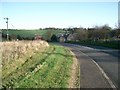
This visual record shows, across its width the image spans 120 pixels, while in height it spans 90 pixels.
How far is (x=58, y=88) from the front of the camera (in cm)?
1123

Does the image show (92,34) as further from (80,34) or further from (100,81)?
(100,81)

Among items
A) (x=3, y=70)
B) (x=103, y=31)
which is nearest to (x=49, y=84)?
(x=3, y=70)

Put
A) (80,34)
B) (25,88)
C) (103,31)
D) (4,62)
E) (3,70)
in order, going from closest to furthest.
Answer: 1. (25,88)
2. (3,70)
3. (4,62)
4. (103,31)
5. (80,34)

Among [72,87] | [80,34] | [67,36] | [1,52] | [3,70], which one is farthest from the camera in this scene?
[67,36]

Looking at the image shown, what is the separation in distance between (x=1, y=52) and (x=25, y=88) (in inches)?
463

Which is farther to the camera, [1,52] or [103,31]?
[103,31]

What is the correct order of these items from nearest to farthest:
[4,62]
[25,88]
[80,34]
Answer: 1. [25,88]
2. [4,62]
3. [80,34]

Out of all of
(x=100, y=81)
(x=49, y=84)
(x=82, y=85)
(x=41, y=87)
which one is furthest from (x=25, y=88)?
(x=100, y=81)

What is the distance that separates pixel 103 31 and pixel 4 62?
7713 cm

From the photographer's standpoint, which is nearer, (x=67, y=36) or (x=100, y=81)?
(x=100, y=81)

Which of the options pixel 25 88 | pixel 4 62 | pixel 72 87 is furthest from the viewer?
pixel 4 62

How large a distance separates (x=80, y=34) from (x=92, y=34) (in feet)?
37.8

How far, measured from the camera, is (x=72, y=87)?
11.9m

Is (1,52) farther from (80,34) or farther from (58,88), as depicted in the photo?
(80,34)
